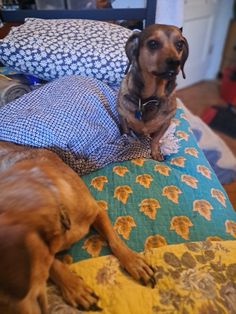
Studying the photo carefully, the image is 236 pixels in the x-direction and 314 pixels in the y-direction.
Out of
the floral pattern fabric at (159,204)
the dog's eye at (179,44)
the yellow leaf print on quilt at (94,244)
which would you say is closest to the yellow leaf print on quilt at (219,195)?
the floral pattern fabric at (159,204)

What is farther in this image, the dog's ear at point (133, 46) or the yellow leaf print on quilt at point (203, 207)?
the dog's ear at point (133, 46)

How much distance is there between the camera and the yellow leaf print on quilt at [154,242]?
2.68 ft

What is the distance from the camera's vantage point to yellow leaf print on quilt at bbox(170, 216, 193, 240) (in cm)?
86

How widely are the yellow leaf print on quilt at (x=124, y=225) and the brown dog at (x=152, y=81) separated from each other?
0.44m

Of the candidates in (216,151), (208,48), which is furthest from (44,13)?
(208,48)

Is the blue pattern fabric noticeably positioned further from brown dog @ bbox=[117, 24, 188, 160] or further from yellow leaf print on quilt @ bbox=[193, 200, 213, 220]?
yellow leaf print on quilt @ bbox=[193, 200, 213, 220]

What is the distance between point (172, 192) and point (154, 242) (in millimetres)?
239

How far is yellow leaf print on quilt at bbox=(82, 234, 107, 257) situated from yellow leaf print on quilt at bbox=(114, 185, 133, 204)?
0.18 meters

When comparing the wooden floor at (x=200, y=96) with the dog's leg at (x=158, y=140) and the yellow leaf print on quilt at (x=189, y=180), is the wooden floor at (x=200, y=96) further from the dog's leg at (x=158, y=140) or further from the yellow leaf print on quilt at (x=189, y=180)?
the yellow leaf print on quilt at (x=189, y=180)

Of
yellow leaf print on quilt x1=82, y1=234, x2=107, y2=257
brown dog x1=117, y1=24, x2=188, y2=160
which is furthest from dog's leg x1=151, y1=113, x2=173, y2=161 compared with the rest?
yellow leaf print on quilt x1=82, y1=234, x2=107, y2=257

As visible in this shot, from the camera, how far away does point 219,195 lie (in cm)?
105

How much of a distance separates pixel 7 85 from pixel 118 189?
2.86 ft

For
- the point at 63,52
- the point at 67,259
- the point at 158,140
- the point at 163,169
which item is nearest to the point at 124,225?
the point at 67,259

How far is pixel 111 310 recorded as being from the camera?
662 millimetres
